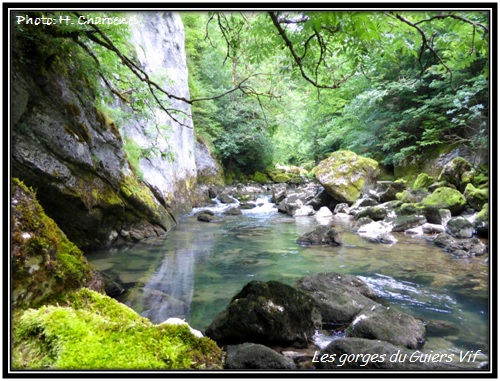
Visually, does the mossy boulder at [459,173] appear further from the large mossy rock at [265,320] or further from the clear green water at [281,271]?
the large mossy rock at [265,320]

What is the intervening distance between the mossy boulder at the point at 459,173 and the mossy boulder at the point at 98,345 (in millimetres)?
13666

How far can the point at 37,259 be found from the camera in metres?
2.45

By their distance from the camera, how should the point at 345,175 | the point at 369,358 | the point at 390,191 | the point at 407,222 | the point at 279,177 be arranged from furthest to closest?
the point at 279,177 < the point at 345,175 < the point at 390,191 < the point at 407,222 < the point at 369,358

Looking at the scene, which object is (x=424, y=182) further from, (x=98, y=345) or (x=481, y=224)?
(x=98, y=345)

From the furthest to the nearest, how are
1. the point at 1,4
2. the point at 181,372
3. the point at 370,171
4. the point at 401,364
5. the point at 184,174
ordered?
1. the point at 370,171
2. the point at 184,174
3. the point at 401,364
4. the point at 1,4
5. the point at 181,372

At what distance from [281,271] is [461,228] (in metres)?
6.15

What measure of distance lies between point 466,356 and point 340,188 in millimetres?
12837

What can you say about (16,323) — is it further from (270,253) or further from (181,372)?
(270,253)

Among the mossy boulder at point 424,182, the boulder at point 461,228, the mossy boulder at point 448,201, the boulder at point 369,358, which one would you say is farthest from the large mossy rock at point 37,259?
the mossy boulder at point 424,182

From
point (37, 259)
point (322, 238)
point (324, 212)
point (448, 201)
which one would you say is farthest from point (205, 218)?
point (37, 259)

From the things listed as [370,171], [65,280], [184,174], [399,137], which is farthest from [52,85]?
[399,137]

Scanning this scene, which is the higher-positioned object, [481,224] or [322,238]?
[481,224]

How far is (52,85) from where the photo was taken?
5.91m

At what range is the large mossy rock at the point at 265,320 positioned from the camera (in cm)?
344
